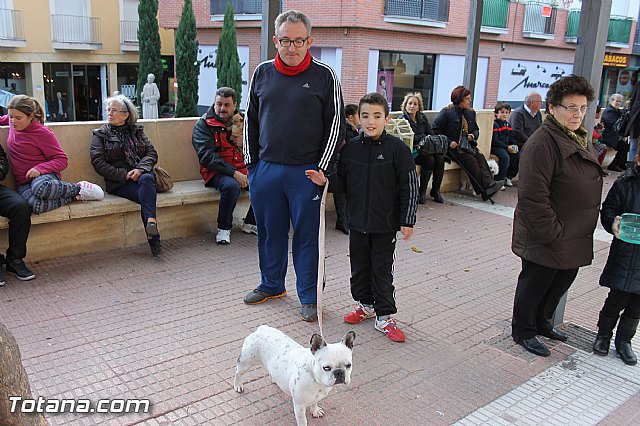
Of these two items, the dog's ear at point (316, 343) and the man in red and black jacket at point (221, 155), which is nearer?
the dog's ear at point (316, 343)

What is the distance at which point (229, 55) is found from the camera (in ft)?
83.4

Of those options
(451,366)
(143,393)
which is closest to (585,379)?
(451,366)

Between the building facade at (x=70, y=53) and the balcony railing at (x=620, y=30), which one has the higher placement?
the balcony railing at (x=620, y=30)

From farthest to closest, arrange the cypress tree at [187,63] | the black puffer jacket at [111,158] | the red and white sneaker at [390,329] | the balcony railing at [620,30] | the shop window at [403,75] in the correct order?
the balcony railing at [620,30] < the cypress tree at [187,63] < the shop window at [403,75] < the black puffer jacket at [111,158] < the red and white sneaker at [390,329]

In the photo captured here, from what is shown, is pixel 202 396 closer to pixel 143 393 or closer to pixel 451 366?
pixel 143 393

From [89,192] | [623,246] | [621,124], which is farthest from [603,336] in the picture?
[621,124]

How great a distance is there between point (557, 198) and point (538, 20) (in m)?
29.6

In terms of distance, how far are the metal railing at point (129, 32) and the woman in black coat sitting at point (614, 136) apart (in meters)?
25.5

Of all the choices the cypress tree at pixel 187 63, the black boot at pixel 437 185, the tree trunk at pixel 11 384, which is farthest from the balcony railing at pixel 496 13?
the tree trunk at pixel 11 384

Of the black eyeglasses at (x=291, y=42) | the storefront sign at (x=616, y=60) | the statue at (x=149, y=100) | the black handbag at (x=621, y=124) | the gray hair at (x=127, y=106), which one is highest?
the storefront sign at (x=616, y=60)

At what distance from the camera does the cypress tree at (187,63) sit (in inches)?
1054

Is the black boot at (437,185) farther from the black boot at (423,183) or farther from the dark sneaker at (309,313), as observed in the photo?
the dark sneaker at (309,313)

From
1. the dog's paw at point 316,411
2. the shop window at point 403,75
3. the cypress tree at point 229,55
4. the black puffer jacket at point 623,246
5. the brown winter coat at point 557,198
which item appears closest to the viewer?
the dog's paw at point 316,411

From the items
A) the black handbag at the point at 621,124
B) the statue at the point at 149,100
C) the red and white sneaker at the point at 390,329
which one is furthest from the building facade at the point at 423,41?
the red and white sneaker at the point at 390,329
